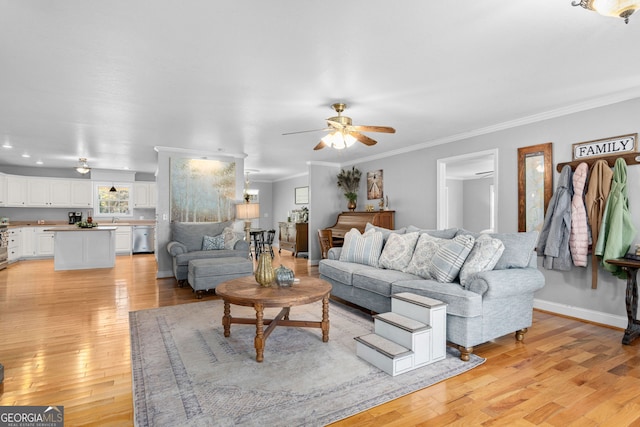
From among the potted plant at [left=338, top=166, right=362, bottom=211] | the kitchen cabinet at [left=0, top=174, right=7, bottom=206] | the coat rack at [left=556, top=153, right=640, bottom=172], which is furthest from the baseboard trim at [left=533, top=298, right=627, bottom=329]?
the kitchen cabinet at [left=0, top=174, right=7, bottom=206]

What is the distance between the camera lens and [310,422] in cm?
189

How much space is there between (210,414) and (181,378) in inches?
21.8

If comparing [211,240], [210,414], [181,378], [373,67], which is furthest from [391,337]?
[211,240]

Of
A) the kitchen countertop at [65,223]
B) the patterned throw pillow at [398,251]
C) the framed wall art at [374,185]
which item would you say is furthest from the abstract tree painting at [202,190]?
the patterned throw pillow at [398,251]

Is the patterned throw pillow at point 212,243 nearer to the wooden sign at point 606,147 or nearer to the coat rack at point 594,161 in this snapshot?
the coat rack at point 594,161

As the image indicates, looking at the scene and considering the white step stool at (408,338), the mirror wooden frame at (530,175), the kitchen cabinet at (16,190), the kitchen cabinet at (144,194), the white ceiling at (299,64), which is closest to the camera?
the white ceiling at (299,64)

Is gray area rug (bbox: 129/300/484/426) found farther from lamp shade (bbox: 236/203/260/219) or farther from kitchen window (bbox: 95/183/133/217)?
kitchen window (bbox: 95/183/133/217)

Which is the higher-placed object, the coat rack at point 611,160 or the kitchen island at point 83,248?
the coat rack at point 611,160

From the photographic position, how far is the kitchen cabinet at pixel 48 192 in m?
8.35

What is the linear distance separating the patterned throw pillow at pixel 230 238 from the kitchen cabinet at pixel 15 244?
5279 mm

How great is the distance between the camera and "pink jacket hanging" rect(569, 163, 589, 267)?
367 cm

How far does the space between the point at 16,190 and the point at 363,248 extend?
8884 millimetres

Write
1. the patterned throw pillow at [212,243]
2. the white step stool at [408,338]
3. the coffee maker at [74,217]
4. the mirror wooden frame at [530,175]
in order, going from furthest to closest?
the coffee maker at [74,217] < the patterned throw pillow at [212,243] < the mirror wooden frame at [530,175] < the white step stool at [408,338]

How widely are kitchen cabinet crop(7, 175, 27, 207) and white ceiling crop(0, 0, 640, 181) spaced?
4.43m
